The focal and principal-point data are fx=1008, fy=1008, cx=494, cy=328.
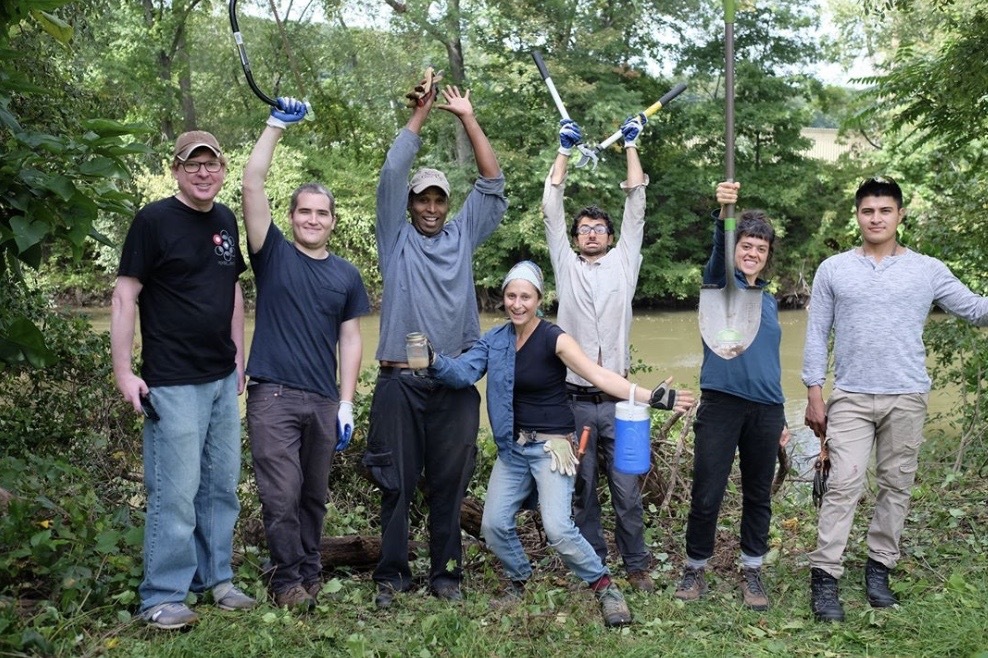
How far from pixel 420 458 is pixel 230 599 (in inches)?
39.6

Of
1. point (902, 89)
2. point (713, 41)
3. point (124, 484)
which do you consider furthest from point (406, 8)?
point (124, 484)

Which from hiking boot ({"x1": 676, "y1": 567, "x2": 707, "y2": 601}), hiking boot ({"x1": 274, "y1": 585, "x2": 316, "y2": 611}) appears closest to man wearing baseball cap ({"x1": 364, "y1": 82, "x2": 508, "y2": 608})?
hiking boot ({"x1": 274, "y1": 585, "x2": 316, "y2": 611})

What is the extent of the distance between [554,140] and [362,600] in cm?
2199

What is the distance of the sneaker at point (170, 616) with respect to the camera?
3922 mm

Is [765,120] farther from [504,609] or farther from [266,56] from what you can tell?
[504,609]

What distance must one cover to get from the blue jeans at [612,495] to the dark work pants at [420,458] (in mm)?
618

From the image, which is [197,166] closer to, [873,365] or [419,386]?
[419,386]

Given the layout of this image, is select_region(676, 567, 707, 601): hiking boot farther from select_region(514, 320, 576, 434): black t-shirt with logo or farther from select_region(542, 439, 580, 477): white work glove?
select_region(514, 320, 576, 434): black t-shirt with logo

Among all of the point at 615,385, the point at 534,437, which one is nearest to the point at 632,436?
the point at 615,385

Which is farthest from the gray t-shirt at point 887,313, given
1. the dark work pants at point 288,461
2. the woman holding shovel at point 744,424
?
the dark work pants at point 288,461

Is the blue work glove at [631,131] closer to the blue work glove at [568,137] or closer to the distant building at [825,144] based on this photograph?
the blue work glove at [568,137]

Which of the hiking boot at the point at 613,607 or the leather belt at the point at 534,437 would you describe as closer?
the hiking boot at the point at 613,607

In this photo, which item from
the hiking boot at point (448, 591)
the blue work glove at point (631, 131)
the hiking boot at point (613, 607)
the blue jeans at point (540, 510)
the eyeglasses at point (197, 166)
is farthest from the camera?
the blue work glove at point (631, 131)

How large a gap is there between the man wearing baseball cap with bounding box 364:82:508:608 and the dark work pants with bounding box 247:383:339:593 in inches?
9.5
